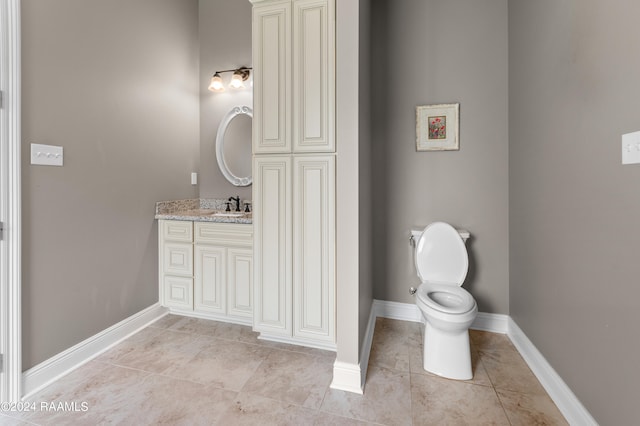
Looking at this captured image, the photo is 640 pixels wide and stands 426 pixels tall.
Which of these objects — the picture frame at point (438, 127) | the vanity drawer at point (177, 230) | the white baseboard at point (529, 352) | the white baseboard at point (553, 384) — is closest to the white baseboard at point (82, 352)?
the vanity drawer at point (177, 230)

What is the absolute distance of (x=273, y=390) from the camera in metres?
1.68

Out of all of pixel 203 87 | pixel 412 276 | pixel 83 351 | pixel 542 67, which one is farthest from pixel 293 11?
pixel 83 351

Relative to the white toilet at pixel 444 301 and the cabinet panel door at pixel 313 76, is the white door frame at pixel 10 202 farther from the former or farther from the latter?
the white toilet at pixel 444 301

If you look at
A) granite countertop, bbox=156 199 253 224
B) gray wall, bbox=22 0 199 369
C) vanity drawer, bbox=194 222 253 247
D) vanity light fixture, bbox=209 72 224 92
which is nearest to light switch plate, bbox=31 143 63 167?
gray wall, bbox=22 0 199 369

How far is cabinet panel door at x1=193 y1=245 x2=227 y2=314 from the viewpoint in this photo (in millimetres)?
2434

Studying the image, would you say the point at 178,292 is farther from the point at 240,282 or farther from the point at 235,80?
the point at 235,80

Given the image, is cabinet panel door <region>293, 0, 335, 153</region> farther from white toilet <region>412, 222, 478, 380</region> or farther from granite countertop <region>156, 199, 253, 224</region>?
white toilet <region>412, 222, 478, 380</region>

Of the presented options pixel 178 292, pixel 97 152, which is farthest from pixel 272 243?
pixel 97 152

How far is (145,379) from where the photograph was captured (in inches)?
69.5

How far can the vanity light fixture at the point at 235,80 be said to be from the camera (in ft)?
9.05

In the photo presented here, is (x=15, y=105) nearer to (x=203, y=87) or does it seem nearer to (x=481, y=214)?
(x=203, y=87)

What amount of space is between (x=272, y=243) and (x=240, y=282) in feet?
1.72

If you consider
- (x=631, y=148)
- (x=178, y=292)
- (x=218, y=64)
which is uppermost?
(x=218, y=64)

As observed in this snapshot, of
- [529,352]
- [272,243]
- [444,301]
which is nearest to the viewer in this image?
A: [529,352]
